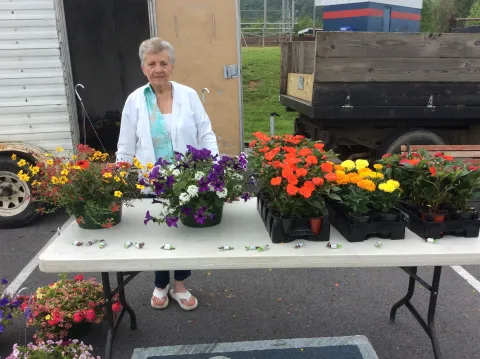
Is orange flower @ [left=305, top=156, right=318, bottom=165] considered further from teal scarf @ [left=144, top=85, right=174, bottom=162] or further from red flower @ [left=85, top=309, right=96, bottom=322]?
red flower @ [left=85, top=309, right=96, bottom=322]

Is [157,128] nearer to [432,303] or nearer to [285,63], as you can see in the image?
[432,303]

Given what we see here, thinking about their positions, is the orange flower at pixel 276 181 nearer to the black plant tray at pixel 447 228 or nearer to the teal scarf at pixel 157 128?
the black plant tray at pixel 447 228

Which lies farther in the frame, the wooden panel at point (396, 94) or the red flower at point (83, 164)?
the wooden panel at point (396, 94)

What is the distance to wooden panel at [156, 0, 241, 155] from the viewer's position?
4.56 meters

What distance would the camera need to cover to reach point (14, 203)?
462 cm

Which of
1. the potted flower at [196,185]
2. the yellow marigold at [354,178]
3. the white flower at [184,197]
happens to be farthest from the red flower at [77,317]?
the yellow marigold at [354,178]

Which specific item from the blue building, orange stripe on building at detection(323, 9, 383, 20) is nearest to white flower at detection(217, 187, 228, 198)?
the blue building

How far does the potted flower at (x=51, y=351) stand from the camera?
2.09 meters

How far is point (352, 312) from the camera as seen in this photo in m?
3.11

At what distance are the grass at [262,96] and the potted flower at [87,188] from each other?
695 centimetres

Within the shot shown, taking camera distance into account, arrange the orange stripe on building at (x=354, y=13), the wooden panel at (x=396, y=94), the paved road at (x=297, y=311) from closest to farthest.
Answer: the paved road at (x=297, y=311) → the wooden panel at (x=396, y=94) → the orange stripe on building at (x=354, y=13)

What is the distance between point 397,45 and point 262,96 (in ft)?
26.9

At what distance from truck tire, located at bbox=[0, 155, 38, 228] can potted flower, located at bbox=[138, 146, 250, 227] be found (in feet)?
10.2

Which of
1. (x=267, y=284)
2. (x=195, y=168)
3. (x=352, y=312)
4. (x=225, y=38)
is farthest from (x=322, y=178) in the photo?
(x=225, y=38)
